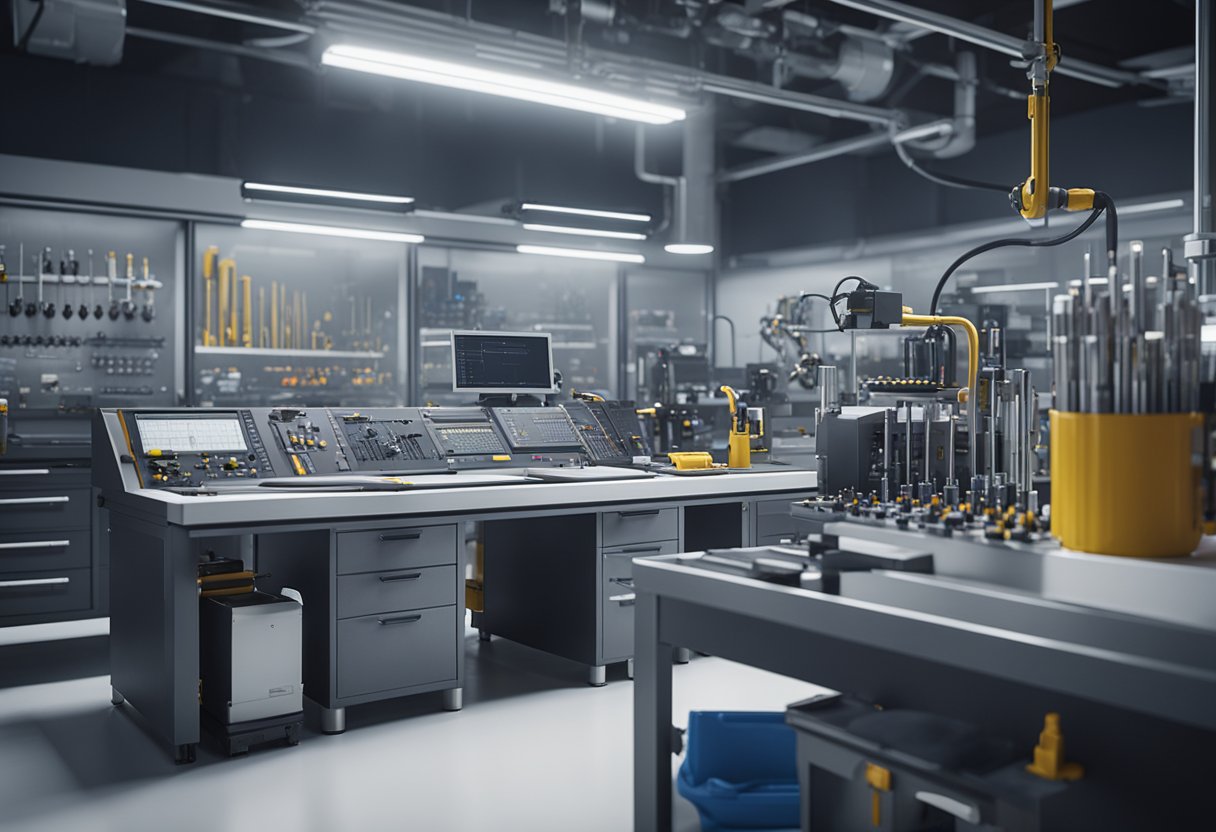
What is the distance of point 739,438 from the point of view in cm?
449

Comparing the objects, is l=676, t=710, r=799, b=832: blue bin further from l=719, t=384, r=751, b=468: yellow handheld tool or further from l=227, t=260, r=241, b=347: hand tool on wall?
l=227, t=260, r=241, b=347: hand tool on wall

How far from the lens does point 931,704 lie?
5.49 ft

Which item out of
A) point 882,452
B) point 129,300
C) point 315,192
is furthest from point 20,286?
point 882,452

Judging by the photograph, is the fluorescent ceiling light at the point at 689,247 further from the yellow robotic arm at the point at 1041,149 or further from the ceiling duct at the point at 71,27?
the yellow robotic arm at the point at 1041,149

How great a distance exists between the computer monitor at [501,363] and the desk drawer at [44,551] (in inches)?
85.3

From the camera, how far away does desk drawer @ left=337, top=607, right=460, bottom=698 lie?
331cm

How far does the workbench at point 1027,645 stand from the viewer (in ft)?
4.01

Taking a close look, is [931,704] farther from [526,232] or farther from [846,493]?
[526,232]

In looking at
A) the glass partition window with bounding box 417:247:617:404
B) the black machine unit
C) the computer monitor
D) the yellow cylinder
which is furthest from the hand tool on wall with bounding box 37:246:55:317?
the yellow cylinder

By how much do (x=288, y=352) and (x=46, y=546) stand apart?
6.11 feet

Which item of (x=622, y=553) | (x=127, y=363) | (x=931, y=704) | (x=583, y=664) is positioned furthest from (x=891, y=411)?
(x=127, y=363)

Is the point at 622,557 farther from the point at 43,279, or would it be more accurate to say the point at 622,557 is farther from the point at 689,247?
the point at 43,279

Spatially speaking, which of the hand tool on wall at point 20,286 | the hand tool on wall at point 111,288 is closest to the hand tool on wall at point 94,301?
the hand tool on wall at point 111,288

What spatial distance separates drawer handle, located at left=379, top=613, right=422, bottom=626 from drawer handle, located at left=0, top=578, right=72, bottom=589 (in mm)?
2332
